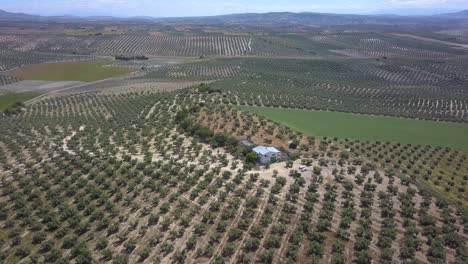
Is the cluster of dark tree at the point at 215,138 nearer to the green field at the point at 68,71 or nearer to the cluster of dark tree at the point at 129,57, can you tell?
the green field at the point at 68,71

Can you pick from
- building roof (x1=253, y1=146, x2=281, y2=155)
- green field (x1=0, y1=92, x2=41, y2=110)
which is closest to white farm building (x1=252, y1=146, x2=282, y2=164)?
building roof (x1=253, y1=146, x2=281, y2=155)

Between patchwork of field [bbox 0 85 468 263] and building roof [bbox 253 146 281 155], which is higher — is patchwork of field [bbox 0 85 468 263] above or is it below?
below

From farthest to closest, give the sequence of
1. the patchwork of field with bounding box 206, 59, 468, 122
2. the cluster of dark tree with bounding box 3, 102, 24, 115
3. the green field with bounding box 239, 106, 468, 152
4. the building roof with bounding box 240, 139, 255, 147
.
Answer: the patchwork of field with bounding box 206, 59, 468, 122
the cluster of dark tree with bounding box 3, 102, 24, 115
the green field with bounding box 239, 106, 468, 152
the building roof with bounding box 240, 139, 255, 147

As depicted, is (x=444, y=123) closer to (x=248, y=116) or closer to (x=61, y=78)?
(x=248, y=116)

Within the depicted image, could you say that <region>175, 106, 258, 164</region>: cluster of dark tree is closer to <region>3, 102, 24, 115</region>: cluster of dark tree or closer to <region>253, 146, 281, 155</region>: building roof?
<region>253, 146, 281, 155</region>: building roof

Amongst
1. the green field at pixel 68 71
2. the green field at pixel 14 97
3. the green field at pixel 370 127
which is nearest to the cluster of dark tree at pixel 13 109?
the green field at pixel 14 97
